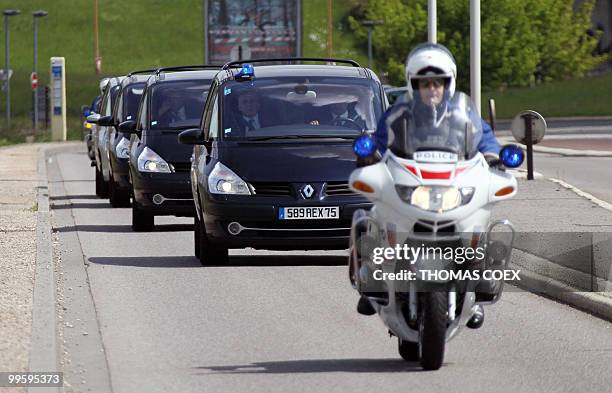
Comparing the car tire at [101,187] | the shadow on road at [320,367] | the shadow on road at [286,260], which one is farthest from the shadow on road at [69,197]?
the shadow on road at [320,367]

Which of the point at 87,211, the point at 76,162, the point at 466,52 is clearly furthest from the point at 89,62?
the point at 87,211

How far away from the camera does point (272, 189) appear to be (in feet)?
49.9

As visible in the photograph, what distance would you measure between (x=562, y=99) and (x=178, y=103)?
58.6 metres

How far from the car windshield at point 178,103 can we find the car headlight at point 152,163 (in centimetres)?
110

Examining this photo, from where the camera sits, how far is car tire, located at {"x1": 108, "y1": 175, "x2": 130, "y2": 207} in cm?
2448

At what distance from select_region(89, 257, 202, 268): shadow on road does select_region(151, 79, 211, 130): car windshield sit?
4.34 m

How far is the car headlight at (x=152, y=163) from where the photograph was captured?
64.1 ft

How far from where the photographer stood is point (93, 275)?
1508 cm

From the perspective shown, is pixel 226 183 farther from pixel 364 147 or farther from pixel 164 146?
pixel 364 147

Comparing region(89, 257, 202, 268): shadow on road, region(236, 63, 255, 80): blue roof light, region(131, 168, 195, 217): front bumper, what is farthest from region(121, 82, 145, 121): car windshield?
region(89, 257, 202, 268): shadow on road

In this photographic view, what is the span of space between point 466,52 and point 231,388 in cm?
7471

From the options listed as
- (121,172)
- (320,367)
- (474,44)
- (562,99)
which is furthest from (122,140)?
(562,99)

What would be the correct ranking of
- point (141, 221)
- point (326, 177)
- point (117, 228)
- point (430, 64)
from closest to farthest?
1. point (430, 64)
2. point (326, 177)
3. point (141, 221)
4. point (117, 228)

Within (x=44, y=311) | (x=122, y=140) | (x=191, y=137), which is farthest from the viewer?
(x=122, y=140)
